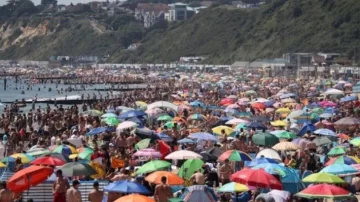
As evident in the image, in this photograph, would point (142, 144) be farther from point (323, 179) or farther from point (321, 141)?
point (323, 179)

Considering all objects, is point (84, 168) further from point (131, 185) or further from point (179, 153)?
point (179, 153)

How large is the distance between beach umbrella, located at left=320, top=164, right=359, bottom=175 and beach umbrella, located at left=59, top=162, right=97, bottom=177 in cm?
419

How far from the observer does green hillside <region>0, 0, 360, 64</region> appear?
9350 centimetres

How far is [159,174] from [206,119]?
14.1 m

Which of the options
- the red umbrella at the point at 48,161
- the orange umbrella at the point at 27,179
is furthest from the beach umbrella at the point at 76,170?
the red umbrella at the point at 48,161

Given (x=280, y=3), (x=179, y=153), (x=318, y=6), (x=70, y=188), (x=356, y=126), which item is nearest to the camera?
(x=70, y=188)

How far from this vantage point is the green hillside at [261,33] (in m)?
91.8

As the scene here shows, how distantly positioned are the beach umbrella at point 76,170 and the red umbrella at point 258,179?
107 inches

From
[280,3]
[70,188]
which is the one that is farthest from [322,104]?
[280,3]

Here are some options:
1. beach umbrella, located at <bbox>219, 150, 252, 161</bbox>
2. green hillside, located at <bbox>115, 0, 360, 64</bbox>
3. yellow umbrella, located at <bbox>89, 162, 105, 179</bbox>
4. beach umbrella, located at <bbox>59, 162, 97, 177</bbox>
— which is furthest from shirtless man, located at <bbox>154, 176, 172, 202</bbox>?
green hillside, located at <bbox>115, 0, 360, 64</bbox>

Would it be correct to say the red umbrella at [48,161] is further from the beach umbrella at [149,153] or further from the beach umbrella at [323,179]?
the beach umbrella at [323,179]

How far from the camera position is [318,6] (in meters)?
102

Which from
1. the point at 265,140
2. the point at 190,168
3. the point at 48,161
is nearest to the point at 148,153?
the point at 190,168

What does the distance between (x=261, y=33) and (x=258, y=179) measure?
95.4 metres
